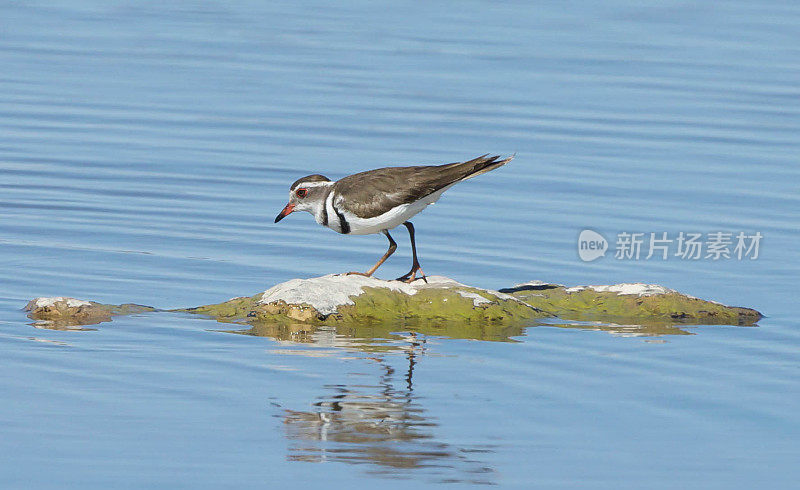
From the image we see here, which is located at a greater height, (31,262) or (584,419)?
(31,262)

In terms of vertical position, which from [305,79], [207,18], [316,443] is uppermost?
[207,18]

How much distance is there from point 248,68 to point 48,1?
8.46 m

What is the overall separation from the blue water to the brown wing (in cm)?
138

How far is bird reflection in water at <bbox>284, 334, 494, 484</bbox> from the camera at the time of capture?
8312 millimetres

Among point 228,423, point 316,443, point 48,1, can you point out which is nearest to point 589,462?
point 316,443

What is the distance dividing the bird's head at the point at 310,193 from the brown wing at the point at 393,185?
0.22m

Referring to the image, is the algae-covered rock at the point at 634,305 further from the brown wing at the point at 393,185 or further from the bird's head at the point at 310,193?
the bird's head at the point at 310,193

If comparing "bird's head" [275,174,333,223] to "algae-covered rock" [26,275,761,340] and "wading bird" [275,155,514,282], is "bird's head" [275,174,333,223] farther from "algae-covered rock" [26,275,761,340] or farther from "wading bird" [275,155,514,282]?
"algae-covered rock" [26,275,761,340]

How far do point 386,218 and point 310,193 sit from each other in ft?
3.10

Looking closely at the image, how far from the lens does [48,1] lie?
102ft

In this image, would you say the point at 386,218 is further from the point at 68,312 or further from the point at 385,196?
the point at 68,312

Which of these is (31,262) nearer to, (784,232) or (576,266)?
(576,266)

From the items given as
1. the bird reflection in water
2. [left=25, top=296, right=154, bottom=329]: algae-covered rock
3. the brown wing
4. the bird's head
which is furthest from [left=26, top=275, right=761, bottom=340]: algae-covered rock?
the bird reflection in water

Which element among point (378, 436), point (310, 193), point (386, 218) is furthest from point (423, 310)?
point (378, 436)
